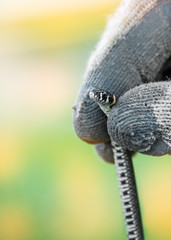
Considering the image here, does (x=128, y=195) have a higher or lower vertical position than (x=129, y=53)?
lower

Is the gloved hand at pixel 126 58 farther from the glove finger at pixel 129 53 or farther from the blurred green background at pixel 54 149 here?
the blurred green background at pixel 54 149

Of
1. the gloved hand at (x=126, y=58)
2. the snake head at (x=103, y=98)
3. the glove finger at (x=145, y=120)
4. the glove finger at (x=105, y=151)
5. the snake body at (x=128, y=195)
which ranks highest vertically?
the gloved hand at (x=126, y=58)

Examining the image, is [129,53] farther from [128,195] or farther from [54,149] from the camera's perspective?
[54,149]

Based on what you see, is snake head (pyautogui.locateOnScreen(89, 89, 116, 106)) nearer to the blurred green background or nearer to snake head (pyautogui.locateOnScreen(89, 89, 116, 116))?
snake head (pyautogui.locateOnScreen(89, 89, 116, 116))

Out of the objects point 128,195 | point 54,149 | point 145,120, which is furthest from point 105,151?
point 54,149

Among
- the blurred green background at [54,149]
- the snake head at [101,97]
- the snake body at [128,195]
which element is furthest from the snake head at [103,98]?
the blurred green background at [54,149]

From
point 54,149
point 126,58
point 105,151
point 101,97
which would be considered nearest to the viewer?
point 101,97

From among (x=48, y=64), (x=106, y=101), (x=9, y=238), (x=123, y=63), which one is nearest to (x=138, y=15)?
(x=123, y=63)

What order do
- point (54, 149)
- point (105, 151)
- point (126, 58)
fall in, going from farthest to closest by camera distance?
point (54, 149), point (105, 151), point (126, 58)
